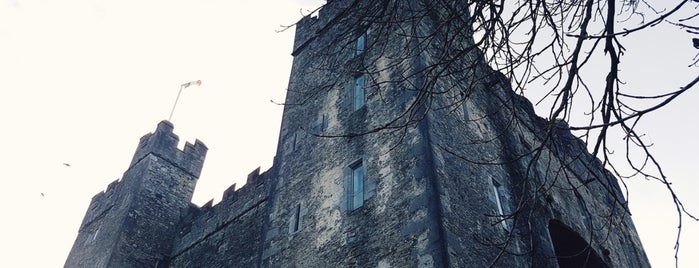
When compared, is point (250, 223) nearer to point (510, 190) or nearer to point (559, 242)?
point (510, 190)

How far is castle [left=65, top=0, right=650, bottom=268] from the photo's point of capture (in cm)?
595

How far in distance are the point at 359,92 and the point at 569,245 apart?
17.0ft

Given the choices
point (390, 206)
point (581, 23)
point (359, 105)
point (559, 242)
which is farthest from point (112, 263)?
point (581, 23)

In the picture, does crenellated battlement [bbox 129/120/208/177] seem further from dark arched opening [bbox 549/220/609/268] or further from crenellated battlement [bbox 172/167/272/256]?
dark arched opening [bbox 549/220/609/268]

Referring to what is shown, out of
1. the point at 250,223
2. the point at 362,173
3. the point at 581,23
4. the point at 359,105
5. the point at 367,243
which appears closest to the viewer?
the point at 581,23

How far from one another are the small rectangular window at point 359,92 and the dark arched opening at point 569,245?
4101mm

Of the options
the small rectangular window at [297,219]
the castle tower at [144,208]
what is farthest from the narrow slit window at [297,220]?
the castle tower at [144,208]

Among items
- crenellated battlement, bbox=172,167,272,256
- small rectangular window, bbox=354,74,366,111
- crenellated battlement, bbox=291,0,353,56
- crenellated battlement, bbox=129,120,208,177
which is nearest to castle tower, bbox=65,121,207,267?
crenellated battlement, bbox=129,120,208,177

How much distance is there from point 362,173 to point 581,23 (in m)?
4.64

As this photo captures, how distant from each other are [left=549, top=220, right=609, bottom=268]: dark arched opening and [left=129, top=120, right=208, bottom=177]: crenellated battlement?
35.3 feet

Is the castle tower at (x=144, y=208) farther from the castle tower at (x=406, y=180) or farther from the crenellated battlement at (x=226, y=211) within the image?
the castle tower at (x=406, y=180)

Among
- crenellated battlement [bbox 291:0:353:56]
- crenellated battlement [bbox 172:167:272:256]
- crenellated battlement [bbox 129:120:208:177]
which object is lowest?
crenellated battlement [bbox 172:167:272:256]

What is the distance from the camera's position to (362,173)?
25.6 ft

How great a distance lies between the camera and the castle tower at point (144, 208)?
500 inches
